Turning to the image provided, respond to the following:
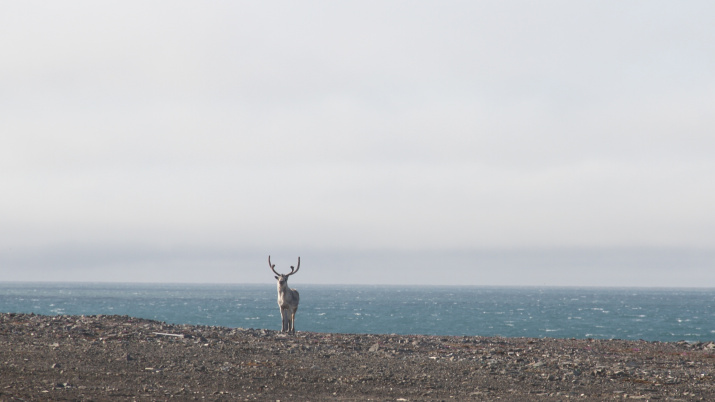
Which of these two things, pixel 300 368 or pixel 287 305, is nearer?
pixel 300 368

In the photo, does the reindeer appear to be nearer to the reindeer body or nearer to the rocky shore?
the reindeer body

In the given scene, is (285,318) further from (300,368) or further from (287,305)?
(300,368)

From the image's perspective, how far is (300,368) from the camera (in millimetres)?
17859

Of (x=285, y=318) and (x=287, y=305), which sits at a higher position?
(x=287, y=305)

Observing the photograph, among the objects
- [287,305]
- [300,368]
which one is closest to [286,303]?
[287,305]

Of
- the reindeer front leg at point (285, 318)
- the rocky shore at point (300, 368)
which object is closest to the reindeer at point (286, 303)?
the reindeer front leg at point (285, 318)

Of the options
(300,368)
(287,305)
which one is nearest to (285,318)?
(287,305)

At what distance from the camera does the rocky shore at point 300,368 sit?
1445 centimetres

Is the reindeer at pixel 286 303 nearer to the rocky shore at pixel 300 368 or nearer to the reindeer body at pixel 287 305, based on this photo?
the reindeer body at pixel 287 305

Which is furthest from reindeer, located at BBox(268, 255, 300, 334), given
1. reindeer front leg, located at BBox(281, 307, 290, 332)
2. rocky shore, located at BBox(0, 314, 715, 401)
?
rocky shore, located at BBox(0, 314, 715, 401)

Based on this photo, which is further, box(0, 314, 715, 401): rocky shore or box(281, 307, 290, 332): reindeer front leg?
box(281, 307, 290, 332): reindeer front leg

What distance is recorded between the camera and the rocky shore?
14.4 m

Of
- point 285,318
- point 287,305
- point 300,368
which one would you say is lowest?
point 300,368

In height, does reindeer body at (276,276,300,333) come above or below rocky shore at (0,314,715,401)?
above
